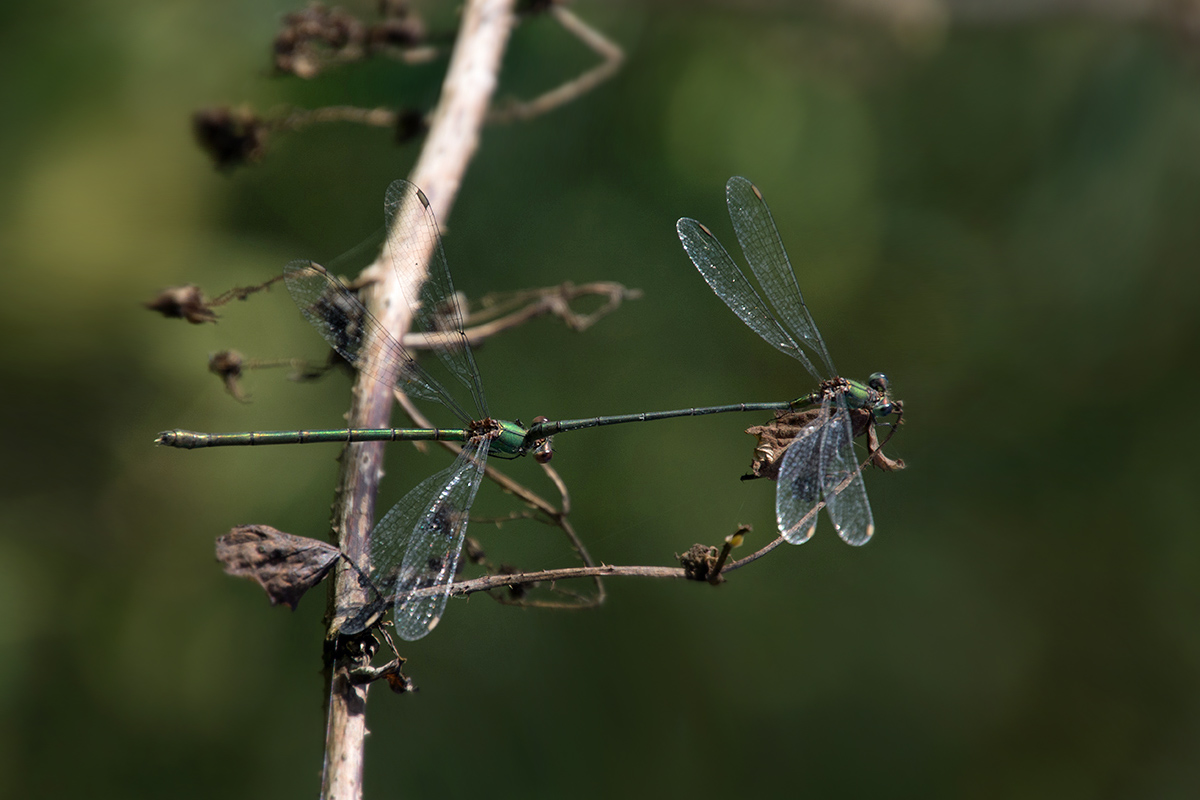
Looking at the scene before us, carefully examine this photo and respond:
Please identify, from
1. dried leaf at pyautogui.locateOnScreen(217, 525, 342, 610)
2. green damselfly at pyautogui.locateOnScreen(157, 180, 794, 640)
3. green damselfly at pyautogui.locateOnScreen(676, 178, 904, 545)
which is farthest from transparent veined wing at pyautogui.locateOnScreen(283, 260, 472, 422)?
green damselfly at pyautogui.locateOnScreen(676, 178, 904, 545)

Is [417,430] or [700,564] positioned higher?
[417,430]

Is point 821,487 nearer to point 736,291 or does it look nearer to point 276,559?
point 736,291

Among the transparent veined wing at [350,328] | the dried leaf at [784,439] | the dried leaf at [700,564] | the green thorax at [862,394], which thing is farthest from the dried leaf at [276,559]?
the green thorax at [862,394]

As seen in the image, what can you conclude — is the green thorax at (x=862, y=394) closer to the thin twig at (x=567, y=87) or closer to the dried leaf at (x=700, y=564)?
the dried leaf at (x=700, y=564)

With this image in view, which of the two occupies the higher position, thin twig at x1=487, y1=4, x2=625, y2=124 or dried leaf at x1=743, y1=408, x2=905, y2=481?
thin twig at x1=487, y1=4, x2=625, y2=124

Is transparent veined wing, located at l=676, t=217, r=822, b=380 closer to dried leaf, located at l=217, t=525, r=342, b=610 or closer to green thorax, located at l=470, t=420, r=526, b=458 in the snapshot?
green thorax, located at l=470, t=420, r=526, b=458

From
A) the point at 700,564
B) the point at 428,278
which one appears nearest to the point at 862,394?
the point at 700,564
